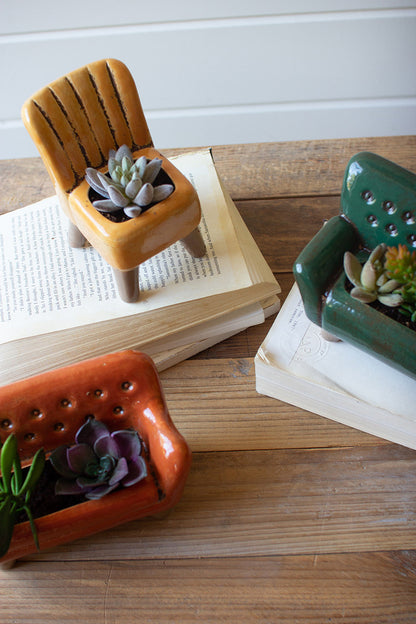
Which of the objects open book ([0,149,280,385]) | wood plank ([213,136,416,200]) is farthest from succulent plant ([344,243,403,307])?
wood plank ([213,136,416,200])

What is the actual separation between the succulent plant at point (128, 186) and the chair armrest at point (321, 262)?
131 millimetres

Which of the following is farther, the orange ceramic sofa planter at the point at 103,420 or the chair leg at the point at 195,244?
the chair leg at the point at 195,244

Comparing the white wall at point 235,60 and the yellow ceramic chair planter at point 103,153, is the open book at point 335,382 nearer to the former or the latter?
the yellow ceramic chair planter at point 103,153

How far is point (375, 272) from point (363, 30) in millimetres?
659

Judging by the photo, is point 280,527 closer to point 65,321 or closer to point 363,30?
point 65,321

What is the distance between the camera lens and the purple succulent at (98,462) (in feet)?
1.35

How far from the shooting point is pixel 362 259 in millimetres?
Answer: 497

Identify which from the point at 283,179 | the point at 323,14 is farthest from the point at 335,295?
the point at 323,14

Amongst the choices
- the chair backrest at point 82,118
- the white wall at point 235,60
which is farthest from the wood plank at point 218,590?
the white wall at point 235,60

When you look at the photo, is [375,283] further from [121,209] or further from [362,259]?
[121,209]

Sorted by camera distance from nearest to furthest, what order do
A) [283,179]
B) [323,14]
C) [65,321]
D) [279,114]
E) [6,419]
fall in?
[6,419]
[65,321]
[283,179]
[323,14]
[279,114]

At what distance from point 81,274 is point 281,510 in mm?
293

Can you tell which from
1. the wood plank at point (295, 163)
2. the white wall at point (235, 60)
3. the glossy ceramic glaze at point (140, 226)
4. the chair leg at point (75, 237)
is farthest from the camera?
the white wall at point (235, 60)

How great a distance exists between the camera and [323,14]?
93 cm
